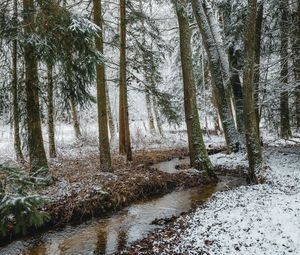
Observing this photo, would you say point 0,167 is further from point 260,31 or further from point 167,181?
point 260,31

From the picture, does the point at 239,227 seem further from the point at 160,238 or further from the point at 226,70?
the point at 226,70

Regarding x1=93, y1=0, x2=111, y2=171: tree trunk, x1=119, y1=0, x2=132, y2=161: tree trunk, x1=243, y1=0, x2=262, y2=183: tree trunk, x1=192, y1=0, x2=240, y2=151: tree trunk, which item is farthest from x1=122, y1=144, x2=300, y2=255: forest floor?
x1=192, y1=0, x2=240, y2=151: tree trunk

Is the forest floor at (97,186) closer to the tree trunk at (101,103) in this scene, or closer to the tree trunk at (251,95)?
the tree trunk at (101,103)

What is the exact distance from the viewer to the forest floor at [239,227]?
5.17m

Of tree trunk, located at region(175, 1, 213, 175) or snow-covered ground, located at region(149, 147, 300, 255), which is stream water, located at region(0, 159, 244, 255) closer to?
snow-covered ground, located at region(149, 147, 300, 255)

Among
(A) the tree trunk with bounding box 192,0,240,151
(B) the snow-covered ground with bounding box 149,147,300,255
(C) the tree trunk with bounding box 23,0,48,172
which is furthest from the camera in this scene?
(A) the tree trunk with bounding box 192,0,240,151

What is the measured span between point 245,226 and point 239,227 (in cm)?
10

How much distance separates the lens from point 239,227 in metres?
5.81

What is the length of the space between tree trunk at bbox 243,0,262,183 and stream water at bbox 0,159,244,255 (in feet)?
5.14

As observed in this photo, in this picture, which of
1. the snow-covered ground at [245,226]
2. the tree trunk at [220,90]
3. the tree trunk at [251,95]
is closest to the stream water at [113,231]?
the snow-covered ground at [245,226]

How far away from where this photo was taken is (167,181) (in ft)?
34.2

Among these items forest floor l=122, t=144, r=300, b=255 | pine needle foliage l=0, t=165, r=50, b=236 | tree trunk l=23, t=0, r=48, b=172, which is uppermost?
tree trunk l=23, t=0, r=48, b=172

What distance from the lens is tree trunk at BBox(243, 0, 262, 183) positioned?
898 centimetres

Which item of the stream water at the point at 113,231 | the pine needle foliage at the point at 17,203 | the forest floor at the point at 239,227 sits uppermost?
the pine needle foliage at the point at 17,203
